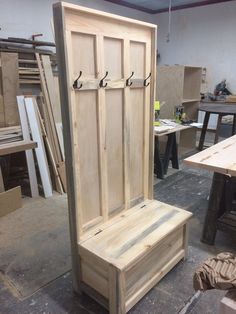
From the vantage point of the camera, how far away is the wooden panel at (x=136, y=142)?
173 cm

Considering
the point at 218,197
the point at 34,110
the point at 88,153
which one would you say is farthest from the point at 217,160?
the point at 34,110

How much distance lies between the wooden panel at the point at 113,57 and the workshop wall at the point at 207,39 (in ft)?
16.7

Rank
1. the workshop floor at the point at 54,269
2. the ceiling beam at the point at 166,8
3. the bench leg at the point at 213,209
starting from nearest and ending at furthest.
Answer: the workshop floor at the point at 54,269 < the bench leg at the point at 213,209 < the ceiling beam at the point at 166,8

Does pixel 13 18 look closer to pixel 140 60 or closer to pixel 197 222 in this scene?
pixel 140 60

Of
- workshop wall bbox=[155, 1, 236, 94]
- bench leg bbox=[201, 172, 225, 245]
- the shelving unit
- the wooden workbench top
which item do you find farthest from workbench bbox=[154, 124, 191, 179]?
Answer: workshop wall bbox=[155, 1, 236, 94]

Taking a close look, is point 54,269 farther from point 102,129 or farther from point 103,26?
point 103,26

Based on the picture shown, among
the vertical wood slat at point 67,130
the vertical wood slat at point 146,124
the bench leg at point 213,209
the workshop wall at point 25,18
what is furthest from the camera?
the workshop wall at point 25,18

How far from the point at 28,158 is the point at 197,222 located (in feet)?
6.11

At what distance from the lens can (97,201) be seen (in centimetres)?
163

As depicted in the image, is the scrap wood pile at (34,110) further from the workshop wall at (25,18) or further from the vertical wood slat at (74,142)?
the vertical wood slat at (74,142)

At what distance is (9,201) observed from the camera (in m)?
2.63

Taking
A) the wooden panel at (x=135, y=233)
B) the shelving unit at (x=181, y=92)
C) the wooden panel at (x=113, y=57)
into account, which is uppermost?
the wooden panel at (x=113, y=57)

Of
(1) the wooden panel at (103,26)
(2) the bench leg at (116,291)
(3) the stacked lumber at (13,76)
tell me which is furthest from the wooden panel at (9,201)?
(1) the wooden panel at (103,26)

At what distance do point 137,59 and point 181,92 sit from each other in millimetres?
2476
